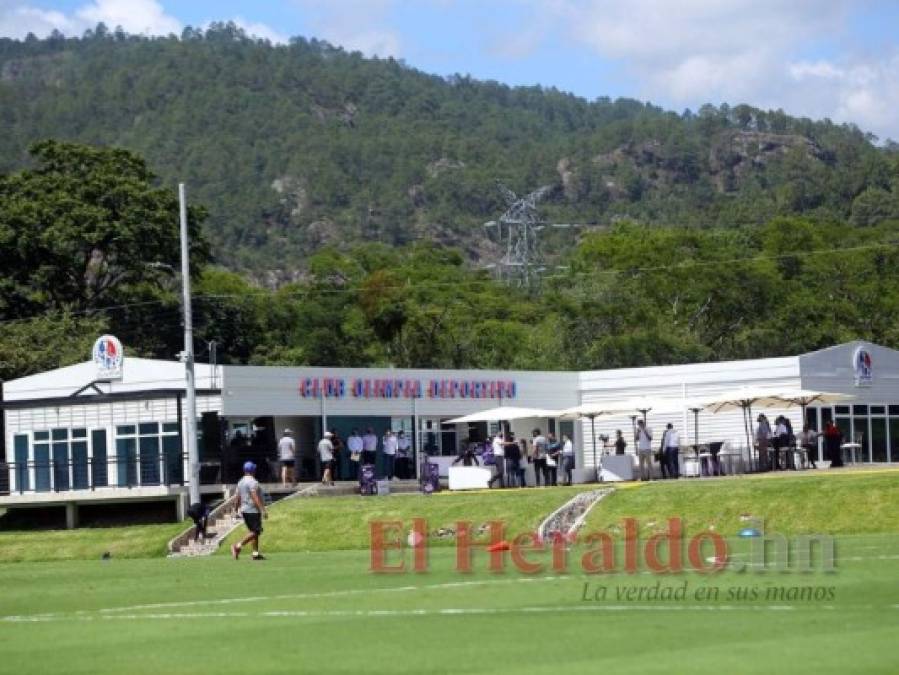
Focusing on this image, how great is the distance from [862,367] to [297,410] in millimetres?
Answer: 22242

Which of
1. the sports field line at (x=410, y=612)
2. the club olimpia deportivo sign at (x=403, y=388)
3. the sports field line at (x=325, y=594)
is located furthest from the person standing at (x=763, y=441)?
the sports field line at (x=410, y=612)

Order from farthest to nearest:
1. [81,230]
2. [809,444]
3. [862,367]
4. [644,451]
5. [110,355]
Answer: [81,230], [862,367], [110,355], [809,444], [644,451]

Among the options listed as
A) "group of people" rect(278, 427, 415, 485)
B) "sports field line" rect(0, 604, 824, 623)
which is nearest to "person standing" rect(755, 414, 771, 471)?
"group of people" rect(278, 427, 415, 485)

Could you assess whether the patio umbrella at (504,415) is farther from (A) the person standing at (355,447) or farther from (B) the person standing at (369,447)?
(A) the person standing at (355,447)

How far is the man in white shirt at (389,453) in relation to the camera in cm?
5694

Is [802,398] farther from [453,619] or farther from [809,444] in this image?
[453,619]

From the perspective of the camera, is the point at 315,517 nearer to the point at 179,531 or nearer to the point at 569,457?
the point at 179,531

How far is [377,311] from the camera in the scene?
9694 cm

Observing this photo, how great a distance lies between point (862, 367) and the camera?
64.9m

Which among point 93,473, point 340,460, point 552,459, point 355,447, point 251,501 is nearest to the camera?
point 251,501

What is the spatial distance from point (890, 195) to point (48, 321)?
9328 cm

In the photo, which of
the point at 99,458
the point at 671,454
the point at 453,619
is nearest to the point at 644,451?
the point at 671,454

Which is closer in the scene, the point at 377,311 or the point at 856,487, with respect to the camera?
the point at 856,487

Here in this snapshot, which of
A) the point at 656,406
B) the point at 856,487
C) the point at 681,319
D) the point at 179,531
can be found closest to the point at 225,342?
the point at 681,319
